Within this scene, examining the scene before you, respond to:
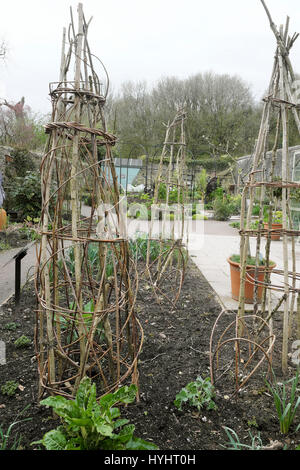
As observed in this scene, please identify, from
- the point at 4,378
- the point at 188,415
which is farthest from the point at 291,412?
the point at 4,378

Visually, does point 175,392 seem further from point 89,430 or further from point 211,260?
point 211,260

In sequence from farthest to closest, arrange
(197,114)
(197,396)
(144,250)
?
(197,114), (144,250), (197,396)

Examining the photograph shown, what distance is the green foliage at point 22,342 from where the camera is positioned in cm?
246

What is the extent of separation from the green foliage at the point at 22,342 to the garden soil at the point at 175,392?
0.09 feet

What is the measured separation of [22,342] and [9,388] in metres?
0.55

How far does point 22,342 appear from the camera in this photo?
246cm

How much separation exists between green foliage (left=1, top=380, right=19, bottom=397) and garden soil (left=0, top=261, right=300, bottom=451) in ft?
0.08

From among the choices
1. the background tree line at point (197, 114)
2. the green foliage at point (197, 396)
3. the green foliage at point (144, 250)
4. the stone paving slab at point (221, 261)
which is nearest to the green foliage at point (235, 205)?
the stone paving slab at point (221, 261)

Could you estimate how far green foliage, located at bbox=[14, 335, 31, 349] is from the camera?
8.07ft

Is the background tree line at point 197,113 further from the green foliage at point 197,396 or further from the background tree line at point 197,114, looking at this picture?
the green foliage at point 197,396

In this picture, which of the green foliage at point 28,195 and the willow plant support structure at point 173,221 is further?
the green foliage at point 28,195

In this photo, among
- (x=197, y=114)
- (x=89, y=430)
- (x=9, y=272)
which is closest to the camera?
(x=89, y=430)

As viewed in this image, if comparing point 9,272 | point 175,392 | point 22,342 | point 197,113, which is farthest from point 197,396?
point 197,113
